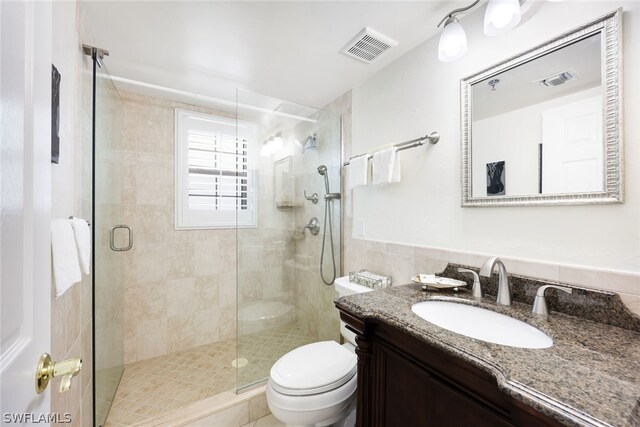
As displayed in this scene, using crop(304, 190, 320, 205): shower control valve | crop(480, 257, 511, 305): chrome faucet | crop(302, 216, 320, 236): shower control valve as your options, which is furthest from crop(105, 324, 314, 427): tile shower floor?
crop(480, 257, 511, 305): chrome faucet

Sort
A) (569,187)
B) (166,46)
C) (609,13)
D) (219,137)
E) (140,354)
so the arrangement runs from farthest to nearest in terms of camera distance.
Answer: (219,137), (140,354), (166,46), (569,187), (609,13)

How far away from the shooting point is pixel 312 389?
1278mm

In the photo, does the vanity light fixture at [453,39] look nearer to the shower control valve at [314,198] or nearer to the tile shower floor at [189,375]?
the shower control valve at [314,198]

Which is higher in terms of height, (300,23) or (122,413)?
Result: (300,23)

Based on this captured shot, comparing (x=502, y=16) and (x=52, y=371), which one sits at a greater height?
(x=502, y=16)

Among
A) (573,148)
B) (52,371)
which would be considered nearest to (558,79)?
(573,148)

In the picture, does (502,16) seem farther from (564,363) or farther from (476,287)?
(564,363)

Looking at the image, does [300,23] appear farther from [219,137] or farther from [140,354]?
[140,354]

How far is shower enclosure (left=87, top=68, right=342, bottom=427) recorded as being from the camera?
1.93 metres

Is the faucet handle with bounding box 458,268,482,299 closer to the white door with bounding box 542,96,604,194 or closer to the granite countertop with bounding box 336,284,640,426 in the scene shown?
the granite countertop with bounding box 336,284,640,426

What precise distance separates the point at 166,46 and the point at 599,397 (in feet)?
7.67

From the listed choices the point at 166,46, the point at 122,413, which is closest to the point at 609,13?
the point at 166,46

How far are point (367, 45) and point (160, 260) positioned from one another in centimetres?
240

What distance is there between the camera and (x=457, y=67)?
1.36 metres
